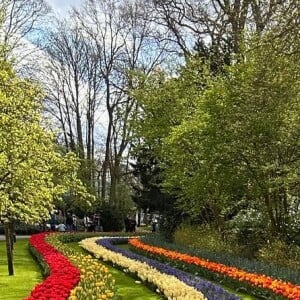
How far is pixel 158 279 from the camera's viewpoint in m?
12.3

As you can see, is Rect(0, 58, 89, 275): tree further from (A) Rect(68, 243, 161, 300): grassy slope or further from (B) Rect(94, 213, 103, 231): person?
(B) Rect(94, 213, 103, 231): person

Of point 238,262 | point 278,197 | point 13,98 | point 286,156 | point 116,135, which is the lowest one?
point 238,262

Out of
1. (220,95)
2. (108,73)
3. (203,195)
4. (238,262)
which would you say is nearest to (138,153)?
(108,73)

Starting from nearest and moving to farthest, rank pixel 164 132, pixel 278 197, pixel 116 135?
pixel 278 197, pixel 164 132, pixel 116 135

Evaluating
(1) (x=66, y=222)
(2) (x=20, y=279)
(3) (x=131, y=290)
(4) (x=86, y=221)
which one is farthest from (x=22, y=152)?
(1) (x=66, y=222)

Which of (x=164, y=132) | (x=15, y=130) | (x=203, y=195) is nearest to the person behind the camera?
(x=15, y=130)

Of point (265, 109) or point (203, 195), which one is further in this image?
point (203, 195)

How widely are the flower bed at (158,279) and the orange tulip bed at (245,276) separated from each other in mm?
1356

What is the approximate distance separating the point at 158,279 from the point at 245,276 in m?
1.82

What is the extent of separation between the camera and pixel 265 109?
16.7 meters

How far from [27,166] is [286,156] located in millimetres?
7374

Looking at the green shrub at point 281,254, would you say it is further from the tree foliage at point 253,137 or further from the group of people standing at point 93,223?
the group of people standing at point 93,223

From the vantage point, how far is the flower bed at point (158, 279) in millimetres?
9565

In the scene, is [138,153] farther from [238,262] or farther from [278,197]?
[238,262]
